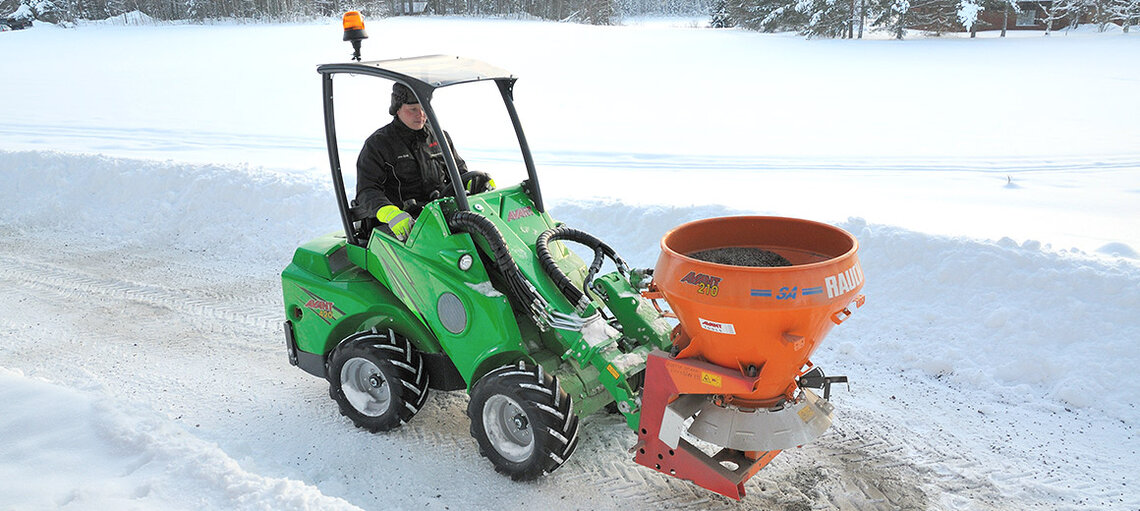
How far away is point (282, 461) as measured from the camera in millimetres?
4430

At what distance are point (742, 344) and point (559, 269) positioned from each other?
1.24 metres

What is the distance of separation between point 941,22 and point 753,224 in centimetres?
2877

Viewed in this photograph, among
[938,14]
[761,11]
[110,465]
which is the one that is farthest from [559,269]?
[761,11]

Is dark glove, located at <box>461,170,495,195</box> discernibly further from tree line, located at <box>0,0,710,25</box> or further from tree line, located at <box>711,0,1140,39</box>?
tree line, located at <box>0,0,710,25</box>

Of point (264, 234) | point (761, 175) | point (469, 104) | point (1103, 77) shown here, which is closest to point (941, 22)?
point (1103, 77)

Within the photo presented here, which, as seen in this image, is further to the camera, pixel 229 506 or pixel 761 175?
pixel 761 175

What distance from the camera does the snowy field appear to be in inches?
159

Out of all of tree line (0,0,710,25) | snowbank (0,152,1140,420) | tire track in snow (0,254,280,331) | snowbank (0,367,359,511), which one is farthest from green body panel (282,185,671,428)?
tree line (0,0,710,25)

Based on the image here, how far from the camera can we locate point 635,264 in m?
6.88

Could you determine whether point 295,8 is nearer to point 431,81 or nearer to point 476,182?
point 476,182

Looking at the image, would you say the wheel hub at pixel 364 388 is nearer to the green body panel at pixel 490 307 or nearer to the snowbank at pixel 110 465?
the green body panel at pixel 490 307

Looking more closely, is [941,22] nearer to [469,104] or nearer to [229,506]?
[469,104]

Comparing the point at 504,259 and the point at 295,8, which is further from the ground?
the point at 295,8

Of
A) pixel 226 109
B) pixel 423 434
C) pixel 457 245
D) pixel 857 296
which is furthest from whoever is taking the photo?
pixel 226 109
